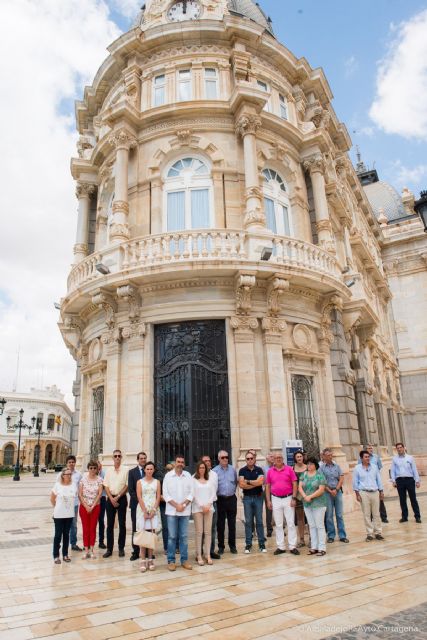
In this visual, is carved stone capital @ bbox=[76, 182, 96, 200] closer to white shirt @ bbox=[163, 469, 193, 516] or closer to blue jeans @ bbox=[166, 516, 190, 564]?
white shirt @ bbox=[163, 469, 193, 516]

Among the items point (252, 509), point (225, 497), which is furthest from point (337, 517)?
point (225, 497)

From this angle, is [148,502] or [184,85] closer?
[148,502]

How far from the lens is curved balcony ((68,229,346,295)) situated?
1240 cm

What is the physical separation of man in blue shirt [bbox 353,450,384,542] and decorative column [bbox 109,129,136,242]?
9301mm

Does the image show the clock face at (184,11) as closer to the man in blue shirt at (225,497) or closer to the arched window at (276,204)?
the arched window at (276,204)

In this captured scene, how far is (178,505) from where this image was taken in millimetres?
7277

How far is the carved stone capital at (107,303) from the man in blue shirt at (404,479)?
8612 millimetres

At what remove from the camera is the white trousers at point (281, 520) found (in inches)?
313

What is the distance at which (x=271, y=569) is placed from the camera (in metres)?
6.84

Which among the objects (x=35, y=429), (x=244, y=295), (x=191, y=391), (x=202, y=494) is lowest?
(x=202, y=494)

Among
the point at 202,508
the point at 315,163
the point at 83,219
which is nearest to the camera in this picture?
the point at 202,508

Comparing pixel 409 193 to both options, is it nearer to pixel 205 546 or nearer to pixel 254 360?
pixel 254 360

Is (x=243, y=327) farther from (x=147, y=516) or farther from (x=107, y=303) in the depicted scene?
(x=147, y=516)

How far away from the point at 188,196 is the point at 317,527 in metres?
10.9
